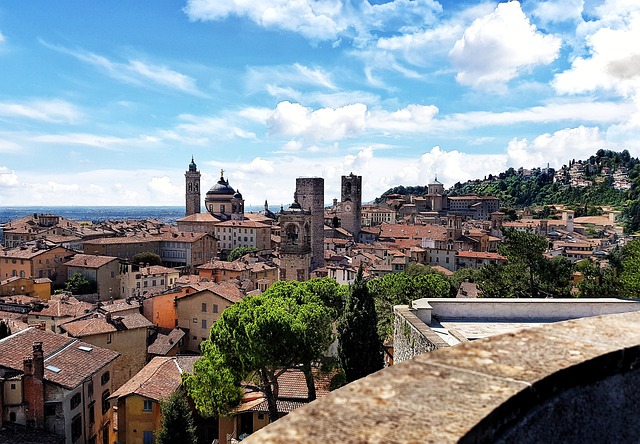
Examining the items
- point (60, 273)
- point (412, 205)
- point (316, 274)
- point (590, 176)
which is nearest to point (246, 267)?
point (316, 274)

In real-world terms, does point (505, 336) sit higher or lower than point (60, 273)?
higher

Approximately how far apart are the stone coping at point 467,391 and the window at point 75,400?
22447 millimetres

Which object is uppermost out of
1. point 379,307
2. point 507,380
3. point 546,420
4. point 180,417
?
point 507,380

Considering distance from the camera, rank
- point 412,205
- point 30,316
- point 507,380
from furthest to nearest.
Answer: point 412,205 < point 30,316 < point 507,380

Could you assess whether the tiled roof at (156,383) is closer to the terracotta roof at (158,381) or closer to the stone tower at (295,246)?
the terracotta roof at (158,381)

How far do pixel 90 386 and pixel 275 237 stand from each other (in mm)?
63261

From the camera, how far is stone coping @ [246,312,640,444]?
68.5 inches

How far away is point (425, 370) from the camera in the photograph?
2152mm

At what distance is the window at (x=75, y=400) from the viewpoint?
2078 centimetres

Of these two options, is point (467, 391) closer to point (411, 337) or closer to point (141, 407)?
point (411, 337)

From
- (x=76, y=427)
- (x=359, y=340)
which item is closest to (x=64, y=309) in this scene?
(x=76, y=427)

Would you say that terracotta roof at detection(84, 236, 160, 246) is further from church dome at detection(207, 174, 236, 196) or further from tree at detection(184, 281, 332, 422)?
tree at detection(184, 281, 332, 422)

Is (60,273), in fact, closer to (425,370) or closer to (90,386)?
(90,386)

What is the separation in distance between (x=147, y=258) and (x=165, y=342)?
1435 inches
